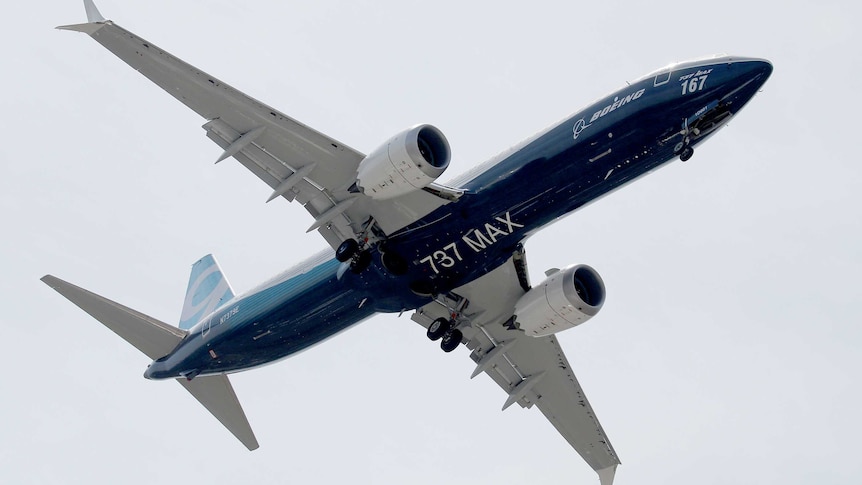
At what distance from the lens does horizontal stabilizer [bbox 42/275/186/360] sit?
40609mm

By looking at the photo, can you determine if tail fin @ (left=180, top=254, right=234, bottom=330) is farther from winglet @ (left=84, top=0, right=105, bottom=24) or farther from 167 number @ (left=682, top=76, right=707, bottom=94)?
167 number @ (left=682, top=76, right=707, bottom=94)

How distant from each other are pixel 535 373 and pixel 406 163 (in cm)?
1349

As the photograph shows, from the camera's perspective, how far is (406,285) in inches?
1427

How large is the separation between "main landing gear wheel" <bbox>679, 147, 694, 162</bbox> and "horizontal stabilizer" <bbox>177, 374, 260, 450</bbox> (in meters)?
19.9

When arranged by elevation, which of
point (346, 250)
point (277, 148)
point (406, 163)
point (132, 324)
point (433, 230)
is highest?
point (277, 148)

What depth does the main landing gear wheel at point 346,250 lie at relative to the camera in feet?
116

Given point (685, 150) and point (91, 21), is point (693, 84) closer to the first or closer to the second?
point (685, 150)

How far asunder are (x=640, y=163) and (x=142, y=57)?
1468 centimetres

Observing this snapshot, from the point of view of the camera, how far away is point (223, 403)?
43.0m

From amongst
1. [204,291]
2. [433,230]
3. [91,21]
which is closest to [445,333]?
[433,230]

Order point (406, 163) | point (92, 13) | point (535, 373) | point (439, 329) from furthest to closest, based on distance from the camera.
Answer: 1. point (535, 373)
2. point (439, 329)
3. point (92, 13)
4. point (406, 163)

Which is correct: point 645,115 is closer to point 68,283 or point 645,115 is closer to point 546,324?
point 546,324

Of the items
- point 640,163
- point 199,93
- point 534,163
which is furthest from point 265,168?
point 640,163

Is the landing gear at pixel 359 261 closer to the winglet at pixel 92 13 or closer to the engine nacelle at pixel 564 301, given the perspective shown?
the engine nacelle at pixel 564 301
